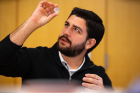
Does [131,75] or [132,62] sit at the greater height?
[132,62]

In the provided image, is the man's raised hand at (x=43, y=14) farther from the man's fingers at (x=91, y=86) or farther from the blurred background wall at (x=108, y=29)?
the blurred background wall at (x=108, y=29)

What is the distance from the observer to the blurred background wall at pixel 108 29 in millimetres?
1434

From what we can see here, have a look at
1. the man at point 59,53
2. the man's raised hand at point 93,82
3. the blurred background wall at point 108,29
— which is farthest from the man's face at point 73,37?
the blurred background wall at point 108,29

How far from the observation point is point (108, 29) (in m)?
1.46

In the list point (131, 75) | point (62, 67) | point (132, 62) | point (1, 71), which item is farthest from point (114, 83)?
point (1, 71)

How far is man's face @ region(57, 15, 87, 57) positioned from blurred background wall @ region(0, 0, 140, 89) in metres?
0.55

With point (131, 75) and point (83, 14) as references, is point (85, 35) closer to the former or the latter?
point (83, 14)

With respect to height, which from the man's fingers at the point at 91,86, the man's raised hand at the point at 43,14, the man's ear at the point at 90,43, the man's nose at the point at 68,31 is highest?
the man's raised hand at the point at 43,14

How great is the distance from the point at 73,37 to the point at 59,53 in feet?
0.54

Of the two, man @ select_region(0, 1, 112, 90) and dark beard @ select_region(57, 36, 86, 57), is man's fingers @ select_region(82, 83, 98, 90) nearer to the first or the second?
man @ select_region(0, 1, 112, 90)

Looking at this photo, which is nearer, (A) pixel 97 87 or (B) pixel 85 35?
(A) pixel 97 87

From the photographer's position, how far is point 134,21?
148 centimetres

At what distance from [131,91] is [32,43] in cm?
136

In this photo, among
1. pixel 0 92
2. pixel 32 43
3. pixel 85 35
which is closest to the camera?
pixel 0 92
